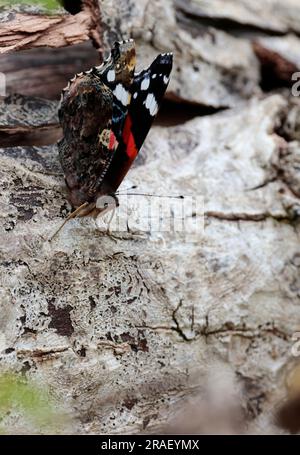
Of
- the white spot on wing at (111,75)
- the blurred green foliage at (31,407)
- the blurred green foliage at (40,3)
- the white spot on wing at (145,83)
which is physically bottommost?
the blurred green foliage at (31,407)

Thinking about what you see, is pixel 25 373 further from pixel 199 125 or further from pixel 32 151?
pixel 199 125

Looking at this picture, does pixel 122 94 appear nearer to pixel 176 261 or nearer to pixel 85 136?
pixel 85 136

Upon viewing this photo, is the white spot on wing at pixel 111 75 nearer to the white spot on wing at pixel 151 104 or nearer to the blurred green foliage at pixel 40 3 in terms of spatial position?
the white spot on wing at pixel 151 104

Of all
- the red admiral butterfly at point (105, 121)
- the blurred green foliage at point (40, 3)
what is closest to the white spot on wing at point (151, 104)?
the red admiral butterfly at point (105, 121)

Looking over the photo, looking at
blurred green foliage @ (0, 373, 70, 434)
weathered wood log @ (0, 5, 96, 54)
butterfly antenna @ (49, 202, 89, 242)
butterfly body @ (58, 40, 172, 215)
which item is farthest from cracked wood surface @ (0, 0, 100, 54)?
blurred green foliage @ (0, 373, 70, 434)

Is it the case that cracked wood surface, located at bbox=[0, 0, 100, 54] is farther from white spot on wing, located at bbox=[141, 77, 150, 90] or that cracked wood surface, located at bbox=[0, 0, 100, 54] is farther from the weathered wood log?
white spot on wing, located at bbox=[141, 77, 150, 90]
